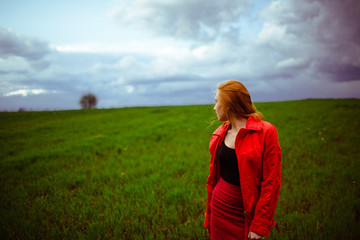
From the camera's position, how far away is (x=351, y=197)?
13.6ft

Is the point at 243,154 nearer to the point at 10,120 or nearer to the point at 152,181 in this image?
the point at 152,181

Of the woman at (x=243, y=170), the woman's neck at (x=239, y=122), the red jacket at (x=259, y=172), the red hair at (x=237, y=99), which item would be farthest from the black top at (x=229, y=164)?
the red hair at (x=237, y=99)

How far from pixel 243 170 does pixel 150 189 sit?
3770 mm

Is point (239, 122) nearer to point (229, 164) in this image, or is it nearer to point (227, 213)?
point (229, 164)

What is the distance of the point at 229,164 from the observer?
7.06 feet

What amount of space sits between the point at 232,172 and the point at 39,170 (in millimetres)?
7390

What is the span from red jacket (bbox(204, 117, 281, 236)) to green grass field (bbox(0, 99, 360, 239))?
1.12 metres

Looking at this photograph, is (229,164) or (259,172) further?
(229,164)

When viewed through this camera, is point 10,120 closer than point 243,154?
No

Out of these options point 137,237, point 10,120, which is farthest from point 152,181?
point 10,120

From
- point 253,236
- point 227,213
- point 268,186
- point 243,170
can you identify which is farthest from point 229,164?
point 253,236

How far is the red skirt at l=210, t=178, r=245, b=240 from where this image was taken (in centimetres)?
208

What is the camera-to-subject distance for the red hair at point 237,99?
1980 mm

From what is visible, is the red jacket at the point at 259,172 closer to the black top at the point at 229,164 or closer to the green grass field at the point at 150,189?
the black top at the point at 229,164
